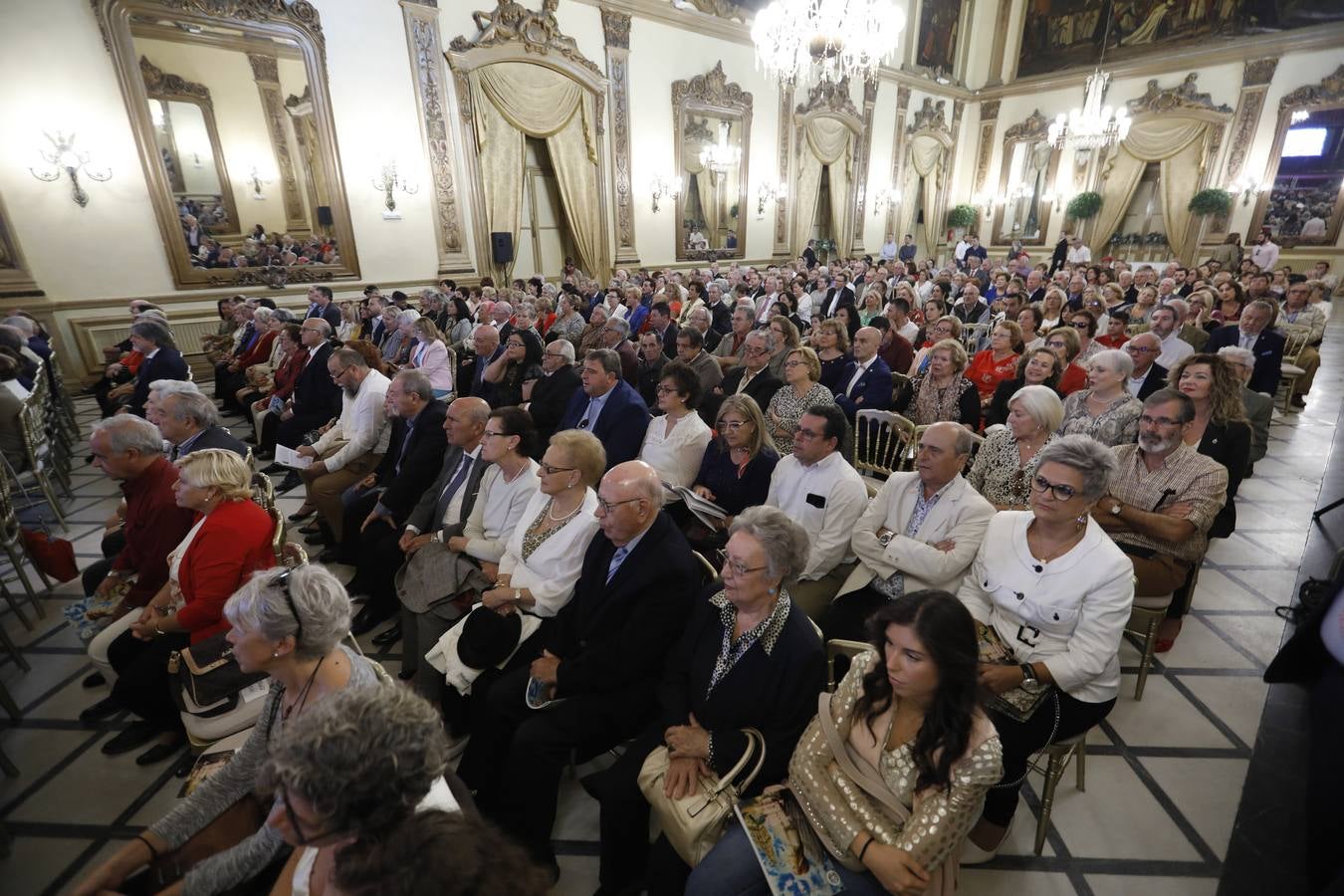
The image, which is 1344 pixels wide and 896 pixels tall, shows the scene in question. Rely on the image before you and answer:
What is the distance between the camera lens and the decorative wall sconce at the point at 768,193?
13.0 meters

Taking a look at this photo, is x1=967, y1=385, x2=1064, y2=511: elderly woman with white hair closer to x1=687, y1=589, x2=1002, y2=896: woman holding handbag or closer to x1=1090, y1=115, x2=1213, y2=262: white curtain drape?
x1=687, y1=589, x2=1002, y2=896: woman holding handbag

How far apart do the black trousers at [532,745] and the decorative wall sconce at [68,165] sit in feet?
29.4

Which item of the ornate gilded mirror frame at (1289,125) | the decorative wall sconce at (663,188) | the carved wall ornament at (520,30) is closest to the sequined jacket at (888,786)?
the carved wall ornament at (520,30)

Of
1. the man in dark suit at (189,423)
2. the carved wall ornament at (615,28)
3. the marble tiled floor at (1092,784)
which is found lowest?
the marble tiled floor at (1092,784)

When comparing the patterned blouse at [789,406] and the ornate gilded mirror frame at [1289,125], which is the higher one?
the ornate gilded mirror frame at [1289,125]

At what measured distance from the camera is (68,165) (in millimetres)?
6922

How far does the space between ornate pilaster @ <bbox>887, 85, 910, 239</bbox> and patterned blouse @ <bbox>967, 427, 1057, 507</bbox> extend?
15.7 m

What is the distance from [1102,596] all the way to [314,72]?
10205mm

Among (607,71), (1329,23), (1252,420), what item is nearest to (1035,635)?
(1252,420)

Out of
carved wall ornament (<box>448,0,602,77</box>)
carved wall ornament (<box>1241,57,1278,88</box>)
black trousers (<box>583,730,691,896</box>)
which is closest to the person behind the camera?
black trousers (<box>583,730,691,896</box>)

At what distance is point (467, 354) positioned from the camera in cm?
663

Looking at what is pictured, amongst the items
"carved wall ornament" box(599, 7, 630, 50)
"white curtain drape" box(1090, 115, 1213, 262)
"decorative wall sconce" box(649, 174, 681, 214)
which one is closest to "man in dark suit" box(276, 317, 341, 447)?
"decorative wall sconce" box(649, 174, 681, 214)

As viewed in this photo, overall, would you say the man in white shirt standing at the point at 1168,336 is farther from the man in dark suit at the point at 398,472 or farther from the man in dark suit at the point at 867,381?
the man in dark suit at the point at 398,472

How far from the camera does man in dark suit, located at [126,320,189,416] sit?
4.53 metres
